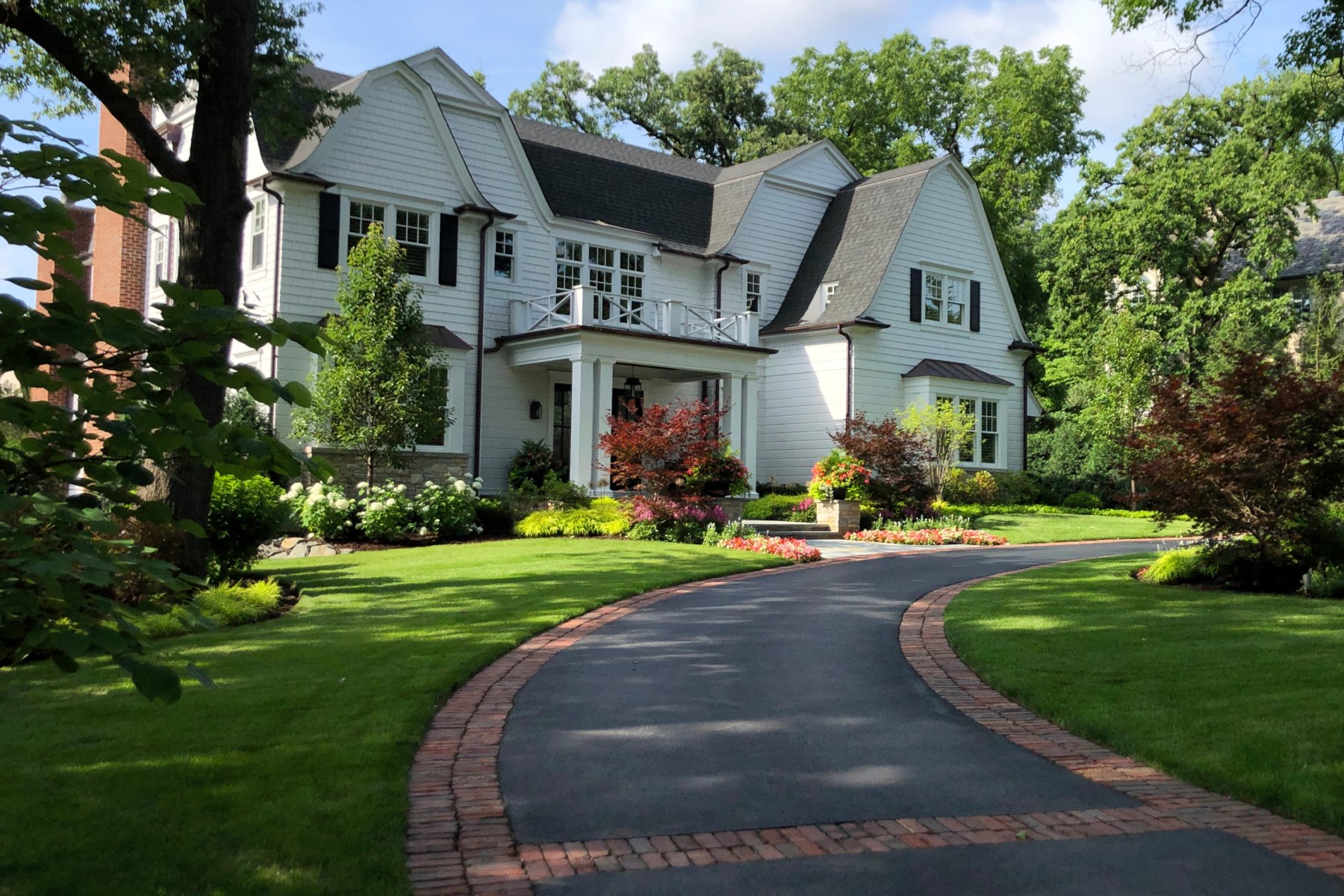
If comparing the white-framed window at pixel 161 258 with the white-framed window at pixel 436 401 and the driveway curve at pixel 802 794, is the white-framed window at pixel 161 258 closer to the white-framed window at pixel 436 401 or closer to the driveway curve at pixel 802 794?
the white-framed window at pixel 436 401

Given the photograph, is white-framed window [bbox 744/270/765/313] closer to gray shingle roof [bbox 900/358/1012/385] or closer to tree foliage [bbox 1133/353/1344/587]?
gray shingle roof [bbox 900/358/1012/385]

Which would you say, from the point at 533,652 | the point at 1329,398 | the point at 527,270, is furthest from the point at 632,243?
the point at 533,652

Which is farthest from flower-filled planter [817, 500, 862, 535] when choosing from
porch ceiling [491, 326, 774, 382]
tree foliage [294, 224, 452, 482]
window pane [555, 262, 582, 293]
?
tree foliage [294, 224, 452, 482]

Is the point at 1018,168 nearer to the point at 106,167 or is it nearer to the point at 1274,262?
the point at 1274,262

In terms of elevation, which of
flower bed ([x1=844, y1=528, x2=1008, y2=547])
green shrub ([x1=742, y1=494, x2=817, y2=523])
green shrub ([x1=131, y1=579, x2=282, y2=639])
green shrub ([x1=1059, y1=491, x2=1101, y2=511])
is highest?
green shrub ([x1=1059, y1=491, x2=1101, y2=511])

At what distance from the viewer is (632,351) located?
2262cm

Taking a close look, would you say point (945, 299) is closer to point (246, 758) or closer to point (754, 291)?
point (754, 291)

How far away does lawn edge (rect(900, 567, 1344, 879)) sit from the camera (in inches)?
186

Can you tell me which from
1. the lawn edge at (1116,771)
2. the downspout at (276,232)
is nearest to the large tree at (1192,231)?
the downspout at (276,232)

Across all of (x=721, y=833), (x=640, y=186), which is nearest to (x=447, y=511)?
(x=640, y=186)

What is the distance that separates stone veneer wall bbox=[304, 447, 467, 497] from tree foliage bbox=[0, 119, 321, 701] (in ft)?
53.7

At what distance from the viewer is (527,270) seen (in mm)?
24156

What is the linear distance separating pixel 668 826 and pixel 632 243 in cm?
2221

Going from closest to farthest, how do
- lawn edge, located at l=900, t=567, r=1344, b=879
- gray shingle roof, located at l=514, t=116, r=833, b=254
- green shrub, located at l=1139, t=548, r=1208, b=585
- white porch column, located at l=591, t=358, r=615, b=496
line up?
lawn edge, located at l=900, t=567, r=1344, b=879, green shrub, located at l=1139, t=548, r=1208, b=585, white porch column, located at l=591, t=358, r=615, b=496, gray shingle roof, located at l=514, t=116, r=833, b=254
